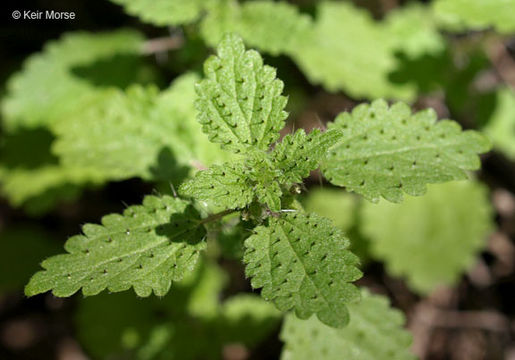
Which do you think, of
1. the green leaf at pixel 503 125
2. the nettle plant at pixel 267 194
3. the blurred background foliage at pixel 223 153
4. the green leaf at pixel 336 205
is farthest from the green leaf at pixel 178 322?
the green leaf at pixel 503 125

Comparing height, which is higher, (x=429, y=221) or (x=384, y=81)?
(x=384, y=81)

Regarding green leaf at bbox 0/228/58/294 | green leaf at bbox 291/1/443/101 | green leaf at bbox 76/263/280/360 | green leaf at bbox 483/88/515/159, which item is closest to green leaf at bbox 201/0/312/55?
green leaf at bbox 291/1/443/101

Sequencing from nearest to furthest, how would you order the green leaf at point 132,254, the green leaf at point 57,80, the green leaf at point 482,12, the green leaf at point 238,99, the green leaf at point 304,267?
1. the green leaf at point 304,267
2. the green leaf at point 132,254
3. the green leaf at point 238,99
4. the green leaf at point 482,12
5. the green leaf at point 57,80

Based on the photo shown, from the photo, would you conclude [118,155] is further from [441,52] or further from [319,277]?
[441,52]

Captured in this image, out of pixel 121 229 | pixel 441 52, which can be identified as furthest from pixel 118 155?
pixel 441 52

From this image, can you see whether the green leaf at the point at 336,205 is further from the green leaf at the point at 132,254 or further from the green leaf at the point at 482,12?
the green leaf at the point at 132,254

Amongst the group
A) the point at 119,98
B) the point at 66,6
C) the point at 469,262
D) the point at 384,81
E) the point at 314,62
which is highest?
the point at 66,6

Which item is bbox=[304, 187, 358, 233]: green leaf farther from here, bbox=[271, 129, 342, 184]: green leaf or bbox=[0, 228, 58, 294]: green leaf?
bbox=[271, 129, 342, 184]: green leaf
